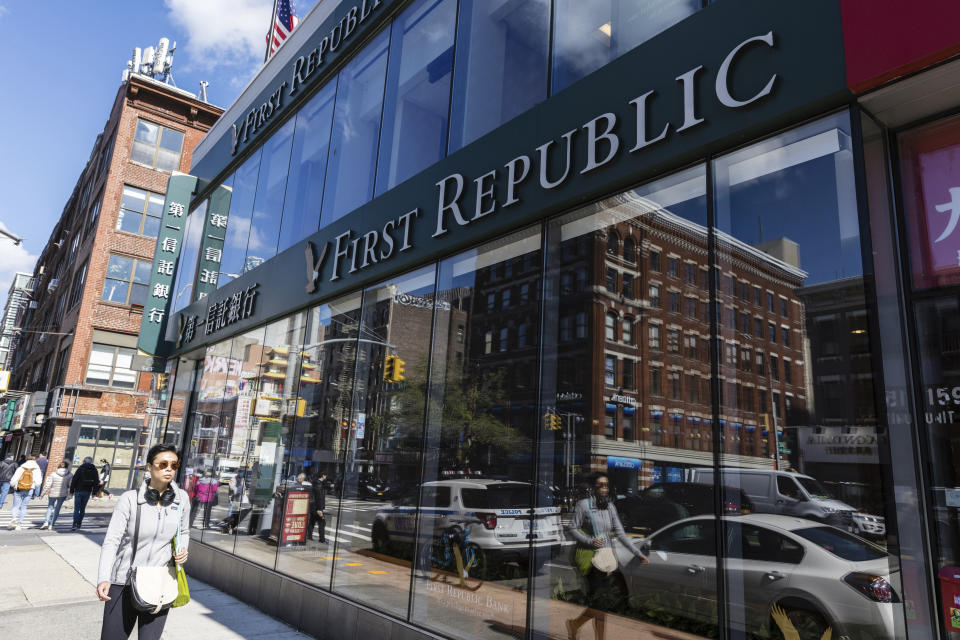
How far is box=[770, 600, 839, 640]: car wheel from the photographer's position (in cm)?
672

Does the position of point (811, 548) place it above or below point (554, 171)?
below

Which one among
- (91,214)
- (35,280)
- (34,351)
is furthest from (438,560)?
(35,280)

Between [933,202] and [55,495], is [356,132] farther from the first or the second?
Answer: [55,495]

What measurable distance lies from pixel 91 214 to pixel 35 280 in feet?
71.4

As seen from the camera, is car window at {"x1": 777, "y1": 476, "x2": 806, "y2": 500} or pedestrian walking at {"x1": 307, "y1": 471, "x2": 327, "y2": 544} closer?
pedestrian walking at {"x1": 307, "y1": 471, "x2": 327, "y2": 544}

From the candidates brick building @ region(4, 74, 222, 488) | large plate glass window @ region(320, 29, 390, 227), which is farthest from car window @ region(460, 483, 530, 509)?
brick building @ region(4, 74, 222, 488)

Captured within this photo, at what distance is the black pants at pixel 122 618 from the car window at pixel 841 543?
22.5ft

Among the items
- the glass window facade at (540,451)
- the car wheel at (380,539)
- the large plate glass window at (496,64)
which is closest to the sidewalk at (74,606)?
the glass window facade at (540,451)

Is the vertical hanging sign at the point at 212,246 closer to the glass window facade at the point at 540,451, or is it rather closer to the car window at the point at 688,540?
the glass window facade at the point at 540,451

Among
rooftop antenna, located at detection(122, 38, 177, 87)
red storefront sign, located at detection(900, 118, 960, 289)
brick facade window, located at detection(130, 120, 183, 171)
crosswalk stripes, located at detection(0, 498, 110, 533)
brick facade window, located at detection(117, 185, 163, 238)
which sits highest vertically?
rooftop antenna, located at detection(122, 38, 177, 87)

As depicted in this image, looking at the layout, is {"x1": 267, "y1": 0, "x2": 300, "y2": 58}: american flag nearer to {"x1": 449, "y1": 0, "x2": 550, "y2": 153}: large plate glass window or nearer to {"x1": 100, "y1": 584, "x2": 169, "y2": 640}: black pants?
{"x1": 449, "y1": 0, "x2": 550, "y2": 153}: large plate glass window

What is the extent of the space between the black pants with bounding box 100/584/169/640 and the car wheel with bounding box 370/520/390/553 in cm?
362

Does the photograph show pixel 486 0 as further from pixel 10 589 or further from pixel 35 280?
pixel 35 280

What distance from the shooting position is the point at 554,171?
586 cm
